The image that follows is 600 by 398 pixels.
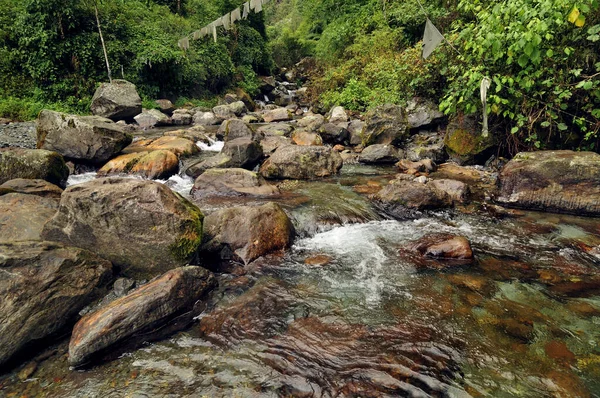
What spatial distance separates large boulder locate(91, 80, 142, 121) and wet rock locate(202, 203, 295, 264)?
13.1 metres

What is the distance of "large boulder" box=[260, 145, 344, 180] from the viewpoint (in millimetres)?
9383

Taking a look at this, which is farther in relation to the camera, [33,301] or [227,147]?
[227,147]

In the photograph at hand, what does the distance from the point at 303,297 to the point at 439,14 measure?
1429 centimetres

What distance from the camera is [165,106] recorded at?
67.5ft

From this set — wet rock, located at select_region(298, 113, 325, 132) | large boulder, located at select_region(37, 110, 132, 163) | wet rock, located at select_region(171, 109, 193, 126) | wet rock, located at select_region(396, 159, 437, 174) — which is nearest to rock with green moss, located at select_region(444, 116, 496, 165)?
wet rock, located at select_region(396, 159, 437, 174)

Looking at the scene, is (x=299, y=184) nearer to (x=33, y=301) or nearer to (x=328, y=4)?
(x=33, y=301)

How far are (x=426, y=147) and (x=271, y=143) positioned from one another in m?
5.40

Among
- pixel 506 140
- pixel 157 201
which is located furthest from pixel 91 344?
pixel 506 140

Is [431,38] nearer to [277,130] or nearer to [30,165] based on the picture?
[30,165]

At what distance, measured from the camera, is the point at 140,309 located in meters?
3.66

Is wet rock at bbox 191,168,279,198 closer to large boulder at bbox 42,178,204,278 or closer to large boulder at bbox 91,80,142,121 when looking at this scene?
large boulder at bbox 42,178,204,278

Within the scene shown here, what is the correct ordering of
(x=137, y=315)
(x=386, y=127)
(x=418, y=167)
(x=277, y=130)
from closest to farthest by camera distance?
(x=137, y=315)
(x=418, y=167)
(x=386, y=127)
(x=277, y=130)

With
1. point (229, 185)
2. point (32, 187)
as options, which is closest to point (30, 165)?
point (32, 187)

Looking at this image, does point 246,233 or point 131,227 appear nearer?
point 131,227
